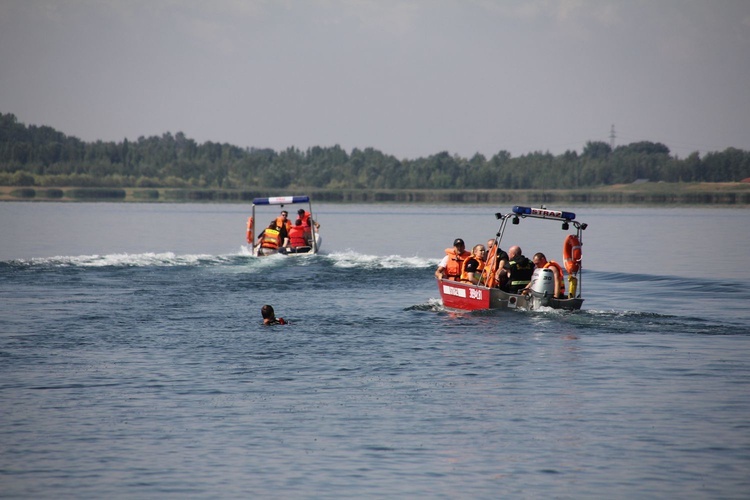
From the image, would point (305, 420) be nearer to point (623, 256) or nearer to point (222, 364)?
point (222, 364)

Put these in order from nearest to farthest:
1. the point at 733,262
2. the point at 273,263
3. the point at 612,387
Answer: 1. the point at 612,387
2. the point at 273,263
3. the point at 733,262

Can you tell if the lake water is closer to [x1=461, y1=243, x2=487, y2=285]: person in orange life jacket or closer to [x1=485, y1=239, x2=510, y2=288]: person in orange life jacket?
[x1=485, y1=239, x2=510, y2=288]: person in orange life jacket

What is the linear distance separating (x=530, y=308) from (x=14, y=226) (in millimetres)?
74077

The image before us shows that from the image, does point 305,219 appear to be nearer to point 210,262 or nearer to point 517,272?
point 210,262

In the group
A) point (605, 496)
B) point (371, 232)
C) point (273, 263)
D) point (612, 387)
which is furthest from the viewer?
point (371, 232)

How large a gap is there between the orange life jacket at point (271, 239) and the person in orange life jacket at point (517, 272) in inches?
853

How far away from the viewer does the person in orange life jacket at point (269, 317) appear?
1055 inches

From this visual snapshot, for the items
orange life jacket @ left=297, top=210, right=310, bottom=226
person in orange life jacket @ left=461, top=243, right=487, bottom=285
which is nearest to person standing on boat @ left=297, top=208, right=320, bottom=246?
orange life jacket @ left=297, top=210, right=310, bottom=226

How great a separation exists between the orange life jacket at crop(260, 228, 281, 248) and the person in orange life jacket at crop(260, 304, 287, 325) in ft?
68.6

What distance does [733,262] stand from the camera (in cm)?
5262

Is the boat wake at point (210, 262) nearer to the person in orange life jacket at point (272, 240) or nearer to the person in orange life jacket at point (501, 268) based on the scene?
the person in orange life jacket at point (272, 240)

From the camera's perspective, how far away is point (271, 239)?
48562mm

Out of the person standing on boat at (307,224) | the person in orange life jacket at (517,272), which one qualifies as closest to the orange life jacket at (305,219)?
the person standing on boat at (307,224)

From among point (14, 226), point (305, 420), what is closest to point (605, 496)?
point (305, 420)
